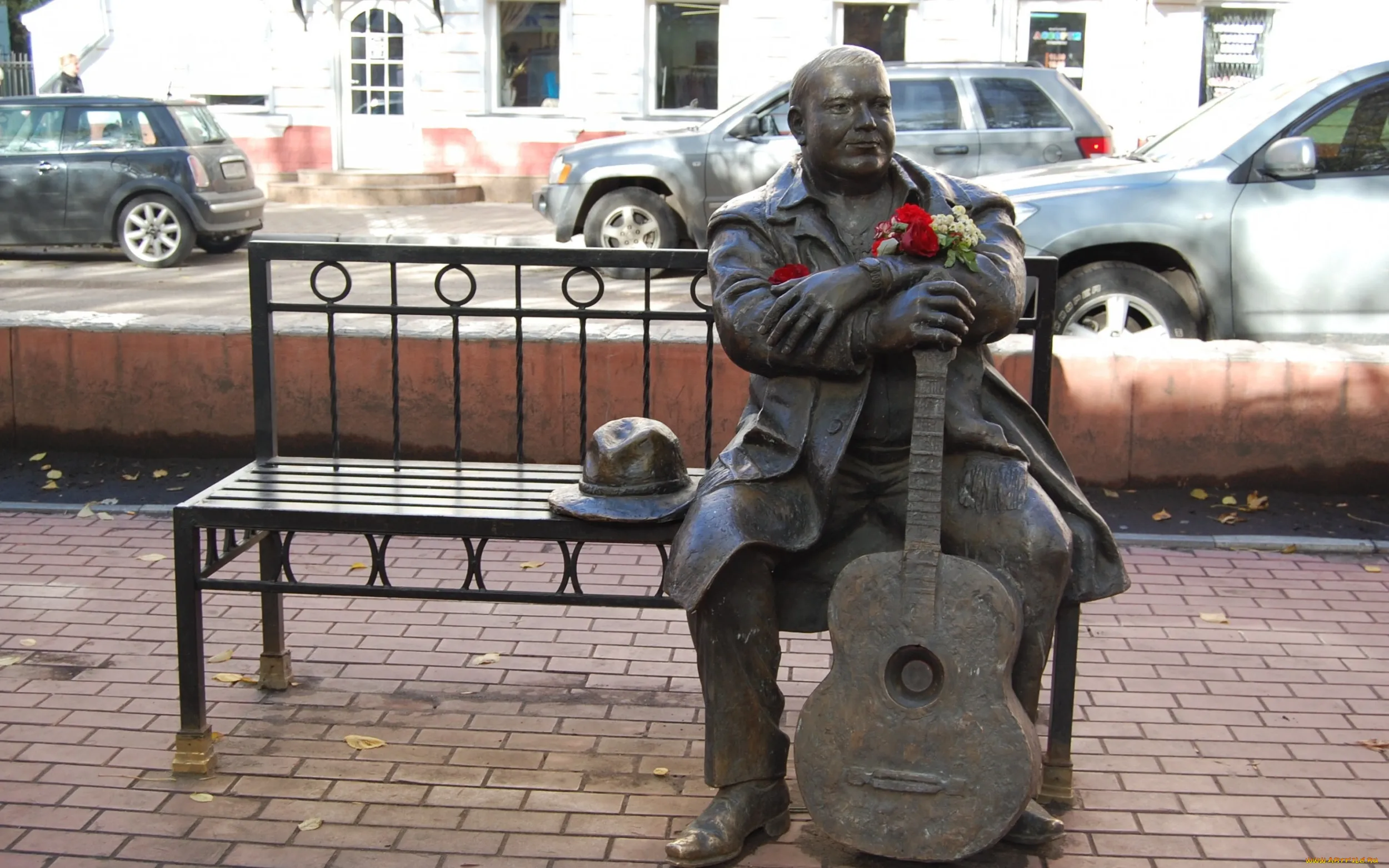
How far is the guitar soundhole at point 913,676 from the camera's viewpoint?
11.2 ft

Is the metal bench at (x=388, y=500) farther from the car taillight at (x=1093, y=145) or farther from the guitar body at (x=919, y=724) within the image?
the car taillight at (x=1093, y=145)

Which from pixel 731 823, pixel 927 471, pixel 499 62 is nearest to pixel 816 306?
pixel 927 471

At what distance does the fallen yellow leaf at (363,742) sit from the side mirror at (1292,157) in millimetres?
5873

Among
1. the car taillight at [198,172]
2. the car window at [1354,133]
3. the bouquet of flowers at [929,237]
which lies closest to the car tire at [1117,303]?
the car window at [1354,133]

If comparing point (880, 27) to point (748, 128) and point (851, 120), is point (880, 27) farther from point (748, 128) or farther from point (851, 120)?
point (851, 120)

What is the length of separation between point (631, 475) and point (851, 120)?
41.8 inches

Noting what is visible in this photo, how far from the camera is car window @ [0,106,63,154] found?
14.8m

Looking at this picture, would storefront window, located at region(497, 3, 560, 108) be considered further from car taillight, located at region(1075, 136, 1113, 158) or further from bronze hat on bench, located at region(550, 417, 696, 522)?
bronze hat on bench, located at region(550, 417, 696, 522)

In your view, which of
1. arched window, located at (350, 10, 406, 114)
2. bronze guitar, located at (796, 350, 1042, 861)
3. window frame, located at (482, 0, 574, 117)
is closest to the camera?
bronze guitar, located at (796, 350, 1042, 861)

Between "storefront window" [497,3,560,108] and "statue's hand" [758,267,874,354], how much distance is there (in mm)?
17813

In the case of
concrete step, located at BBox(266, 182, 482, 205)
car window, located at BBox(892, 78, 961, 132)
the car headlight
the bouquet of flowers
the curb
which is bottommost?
the curb

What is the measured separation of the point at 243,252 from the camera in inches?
639

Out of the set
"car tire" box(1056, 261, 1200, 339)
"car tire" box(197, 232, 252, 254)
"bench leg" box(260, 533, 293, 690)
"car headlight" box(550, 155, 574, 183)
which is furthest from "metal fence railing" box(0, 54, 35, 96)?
"bench leg" box(260, 533, 293, 690)

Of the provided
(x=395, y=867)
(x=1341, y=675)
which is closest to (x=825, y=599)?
(x=395, y=867)
